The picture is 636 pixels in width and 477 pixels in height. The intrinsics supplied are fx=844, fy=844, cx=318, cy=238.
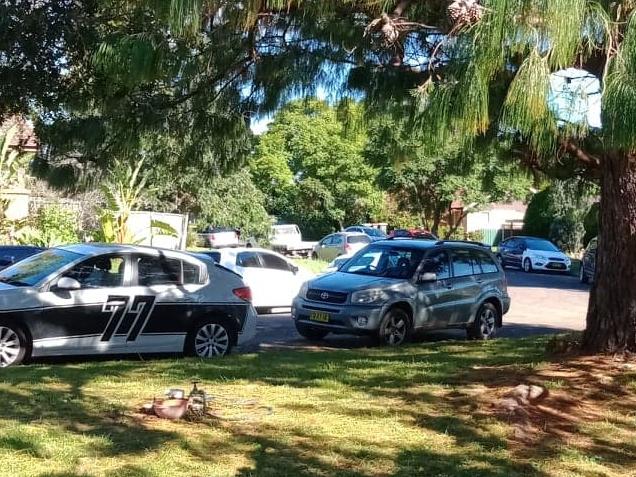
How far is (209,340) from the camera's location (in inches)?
439

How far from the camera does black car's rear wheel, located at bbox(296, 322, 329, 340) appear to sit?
13352mm

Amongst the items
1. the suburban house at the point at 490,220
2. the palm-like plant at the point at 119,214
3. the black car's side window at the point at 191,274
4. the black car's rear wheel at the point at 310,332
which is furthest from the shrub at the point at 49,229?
the suburban house at the point at 490,220

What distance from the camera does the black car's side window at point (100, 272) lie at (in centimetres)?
1027

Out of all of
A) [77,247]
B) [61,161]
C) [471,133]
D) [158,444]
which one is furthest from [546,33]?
[77,247]

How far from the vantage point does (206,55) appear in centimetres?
752

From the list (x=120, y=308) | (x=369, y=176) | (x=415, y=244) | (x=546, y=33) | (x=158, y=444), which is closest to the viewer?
(x=546, y=33)

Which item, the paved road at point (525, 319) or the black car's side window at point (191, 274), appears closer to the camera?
the black car's side window at point (191, 274)

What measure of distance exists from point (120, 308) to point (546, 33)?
7.00 meters

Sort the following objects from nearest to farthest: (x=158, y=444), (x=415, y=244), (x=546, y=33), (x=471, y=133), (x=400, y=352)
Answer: (x=546, y=33) → (x=471, y=133) → (x=158, y=444) → (x=400, y=352) → (x=415, y=244)

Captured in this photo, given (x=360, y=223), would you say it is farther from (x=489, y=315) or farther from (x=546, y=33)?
(x=546, y=33)

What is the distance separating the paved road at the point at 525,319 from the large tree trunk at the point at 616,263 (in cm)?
536

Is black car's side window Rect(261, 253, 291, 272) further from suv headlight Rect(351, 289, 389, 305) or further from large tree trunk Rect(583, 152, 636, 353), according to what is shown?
large tree trunk Rect(583, 152, 636, 353)

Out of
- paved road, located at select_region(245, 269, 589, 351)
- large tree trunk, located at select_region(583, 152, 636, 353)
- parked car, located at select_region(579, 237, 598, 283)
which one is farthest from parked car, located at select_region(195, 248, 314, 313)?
parked car, located at select_region(579, 237, 598, 283)

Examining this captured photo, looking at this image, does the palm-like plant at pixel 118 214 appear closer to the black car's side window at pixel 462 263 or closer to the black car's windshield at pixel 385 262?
the black car's windshield at pixel 385 262
